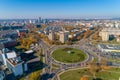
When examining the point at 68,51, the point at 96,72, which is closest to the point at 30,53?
the point at 68,51

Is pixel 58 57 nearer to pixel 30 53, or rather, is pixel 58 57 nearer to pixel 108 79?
pixel 30 53

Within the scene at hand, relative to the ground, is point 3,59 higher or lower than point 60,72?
higher

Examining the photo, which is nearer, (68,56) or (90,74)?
(90,74)

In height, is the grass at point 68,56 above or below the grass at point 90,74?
above

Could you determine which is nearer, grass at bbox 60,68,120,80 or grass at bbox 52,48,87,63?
grass at bbox 60,68,120,80

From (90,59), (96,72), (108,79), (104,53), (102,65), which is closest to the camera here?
(108,79)

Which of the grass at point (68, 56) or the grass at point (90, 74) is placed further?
the grass at point (68, 56)

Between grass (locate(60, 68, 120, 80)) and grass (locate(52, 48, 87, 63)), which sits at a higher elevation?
grass (locate(52, 48, 87, 63))

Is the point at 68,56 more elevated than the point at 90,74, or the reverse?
the point at 68,56
